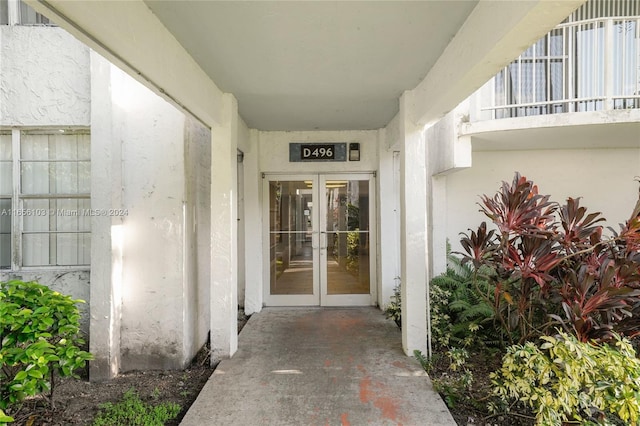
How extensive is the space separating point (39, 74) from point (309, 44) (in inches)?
114

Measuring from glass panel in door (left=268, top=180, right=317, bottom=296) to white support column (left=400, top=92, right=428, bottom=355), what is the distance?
2.18 m

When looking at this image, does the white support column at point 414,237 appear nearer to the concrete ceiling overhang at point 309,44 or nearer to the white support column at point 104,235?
the concrete ceiling overhang at point 309,44

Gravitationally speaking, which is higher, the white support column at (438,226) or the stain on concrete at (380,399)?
the white support column at (438,226)

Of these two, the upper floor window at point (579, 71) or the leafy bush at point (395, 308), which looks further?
the leafy bush at point (395, 308)

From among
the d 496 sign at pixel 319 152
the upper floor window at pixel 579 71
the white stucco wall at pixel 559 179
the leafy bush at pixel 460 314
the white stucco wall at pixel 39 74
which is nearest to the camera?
the white stucco wall at pixel 39 74

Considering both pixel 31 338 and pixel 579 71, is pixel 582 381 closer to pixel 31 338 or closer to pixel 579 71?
pixel 31 338

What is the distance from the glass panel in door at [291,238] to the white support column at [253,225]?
27cm

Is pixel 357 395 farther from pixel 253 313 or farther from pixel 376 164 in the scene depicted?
pixel 376 164

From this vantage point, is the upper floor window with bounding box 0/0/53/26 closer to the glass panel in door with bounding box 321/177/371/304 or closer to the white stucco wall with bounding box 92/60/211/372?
the white stucco wall with bounding box 92/60/211/372

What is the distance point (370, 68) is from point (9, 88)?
3.66 metres

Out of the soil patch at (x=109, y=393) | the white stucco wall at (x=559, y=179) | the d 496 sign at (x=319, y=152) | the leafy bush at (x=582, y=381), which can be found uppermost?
the d 496 sign at (x=319, y=152)

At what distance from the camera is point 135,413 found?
2645mm

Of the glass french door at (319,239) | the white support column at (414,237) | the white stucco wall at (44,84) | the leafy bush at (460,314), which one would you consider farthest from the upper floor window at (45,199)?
the leafy bush at (460,314)

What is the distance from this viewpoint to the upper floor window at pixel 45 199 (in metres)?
3.48
